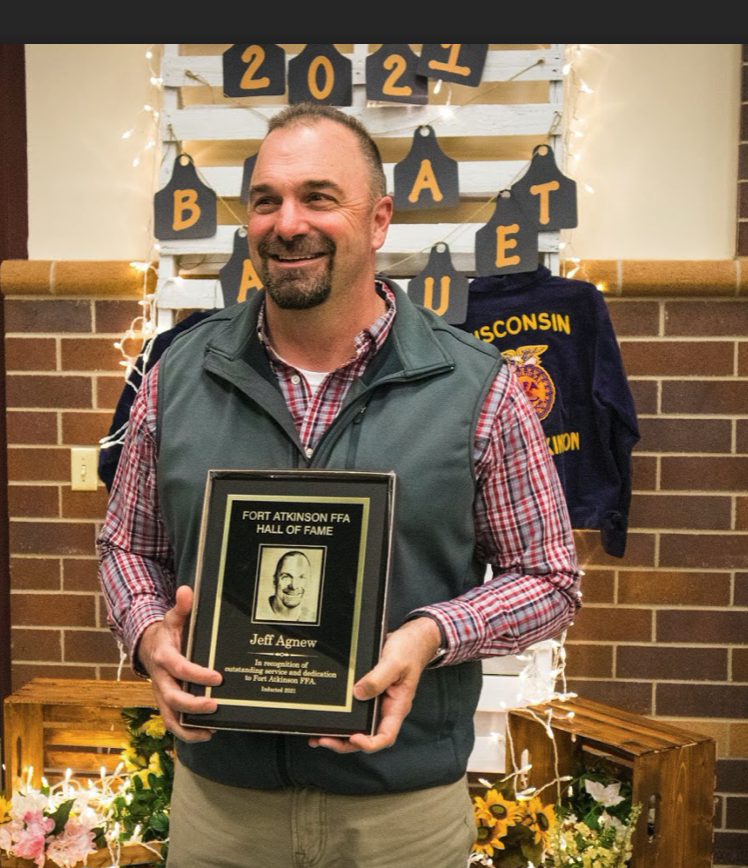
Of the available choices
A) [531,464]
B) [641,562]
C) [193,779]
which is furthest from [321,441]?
[641,562]

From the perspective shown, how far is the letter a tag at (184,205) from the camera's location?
253cm

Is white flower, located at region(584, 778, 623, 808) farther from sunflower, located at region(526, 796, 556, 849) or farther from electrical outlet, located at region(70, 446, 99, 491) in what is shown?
electrical outlet, located at region(70, 446, 99, 491)

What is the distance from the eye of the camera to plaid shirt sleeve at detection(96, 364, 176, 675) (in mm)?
1365

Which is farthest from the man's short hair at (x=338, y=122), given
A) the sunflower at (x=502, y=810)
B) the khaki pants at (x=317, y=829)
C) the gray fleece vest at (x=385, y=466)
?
the sunflower at (x=502, y=810)

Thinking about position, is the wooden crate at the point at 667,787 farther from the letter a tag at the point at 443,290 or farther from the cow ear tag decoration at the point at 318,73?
the cow ear tag decoration at the point at 318,73

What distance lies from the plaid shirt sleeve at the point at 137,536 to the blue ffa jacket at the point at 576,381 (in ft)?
4.10

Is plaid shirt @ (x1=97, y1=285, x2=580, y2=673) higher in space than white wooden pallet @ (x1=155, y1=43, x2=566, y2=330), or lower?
lower

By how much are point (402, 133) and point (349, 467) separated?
1509 millimetres

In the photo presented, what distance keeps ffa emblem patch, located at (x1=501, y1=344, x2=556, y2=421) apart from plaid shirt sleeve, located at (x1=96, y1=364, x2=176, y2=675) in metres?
1.24

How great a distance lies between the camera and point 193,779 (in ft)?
4.47

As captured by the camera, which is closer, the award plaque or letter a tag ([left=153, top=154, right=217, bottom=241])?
the award plaque

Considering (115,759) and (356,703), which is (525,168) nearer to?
(356,703)

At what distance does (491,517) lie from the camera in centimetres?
134

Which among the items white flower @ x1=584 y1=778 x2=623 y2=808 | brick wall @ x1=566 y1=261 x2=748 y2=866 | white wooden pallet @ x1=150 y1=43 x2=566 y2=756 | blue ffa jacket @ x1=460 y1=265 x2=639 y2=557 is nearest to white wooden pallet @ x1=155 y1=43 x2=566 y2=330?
white wooden pallet @ x1=150 y1=43 x2=566 y2=756
